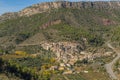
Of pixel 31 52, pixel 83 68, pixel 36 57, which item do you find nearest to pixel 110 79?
pixel 83 68

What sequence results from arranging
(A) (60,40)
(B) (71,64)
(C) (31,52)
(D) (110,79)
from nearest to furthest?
(D) (110,79) → (B) (71,64) → (C) (31,52) → (A) (60,40)

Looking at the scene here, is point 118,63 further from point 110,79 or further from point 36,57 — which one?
point 36,57

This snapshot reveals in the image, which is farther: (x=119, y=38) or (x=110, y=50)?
(x=119, y=38)

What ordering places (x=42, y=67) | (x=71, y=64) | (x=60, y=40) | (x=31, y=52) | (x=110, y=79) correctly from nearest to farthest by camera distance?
(x=110, y=79)
(x=42, y=67)
(x=71, y=64)
(x=31, y=52)
(x=60, y=40)

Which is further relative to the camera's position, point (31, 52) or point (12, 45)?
point (12, 45)

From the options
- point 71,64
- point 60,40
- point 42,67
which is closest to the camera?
point 42,67


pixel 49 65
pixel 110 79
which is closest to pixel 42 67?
pixel 49 65

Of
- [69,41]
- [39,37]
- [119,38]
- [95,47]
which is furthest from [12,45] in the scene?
[119,38]

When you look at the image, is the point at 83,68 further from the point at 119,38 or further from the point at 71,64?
the point at 119,38

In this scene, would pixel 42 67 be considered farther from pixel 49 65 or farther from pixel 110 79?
pixel 110 79
